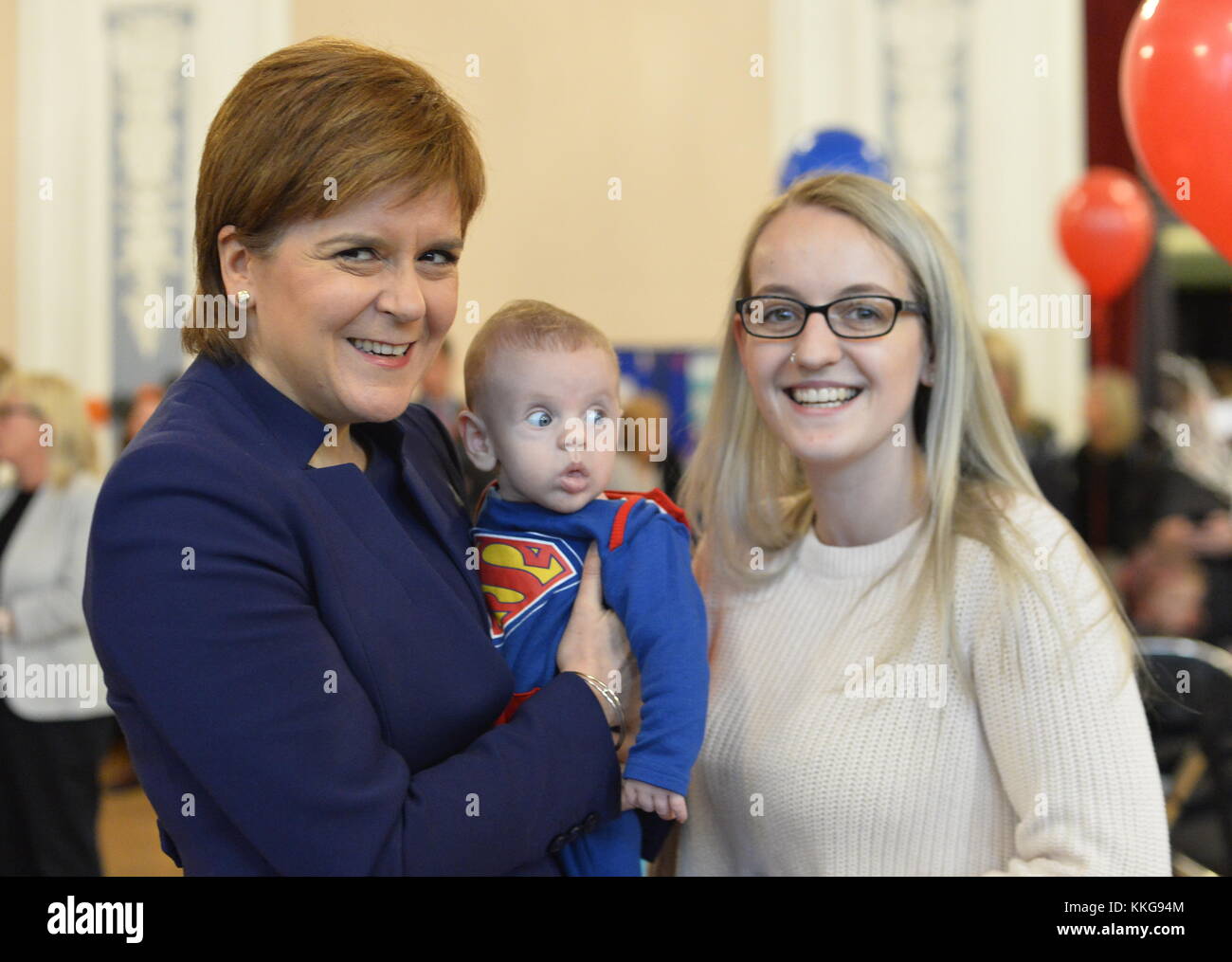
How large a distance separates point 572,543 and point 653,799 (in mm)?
354

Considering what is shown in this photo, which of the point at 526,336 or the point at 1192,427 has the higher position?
the point at 526,336

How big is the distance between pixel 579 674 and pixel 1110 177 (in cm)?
606

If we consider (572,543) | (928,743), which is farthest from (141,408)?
(928,743)

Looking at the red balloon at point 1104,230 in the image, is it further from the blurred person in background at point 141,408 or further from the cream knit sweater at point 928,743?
the cream knit sweater at point 928,743

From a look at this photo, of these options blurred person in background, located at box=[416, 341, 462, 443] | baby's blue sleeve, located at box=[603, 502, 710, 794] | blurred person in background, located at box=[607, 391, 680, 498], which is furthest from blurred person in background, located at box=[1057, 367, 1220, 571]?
baby's blue sleeve, located at box=[603, 502, 710, 794]

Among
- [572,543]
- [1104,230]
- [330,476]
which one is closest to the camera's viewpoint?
[330,476]

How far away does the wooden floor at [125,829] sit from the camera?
489cm

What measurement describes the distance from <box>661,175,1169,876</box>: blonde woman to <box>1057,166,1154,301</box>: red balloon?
484 cm

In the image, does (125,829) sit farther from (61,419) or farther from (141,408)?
(61,419)

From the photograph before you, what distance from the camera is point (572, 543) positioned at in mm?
1769

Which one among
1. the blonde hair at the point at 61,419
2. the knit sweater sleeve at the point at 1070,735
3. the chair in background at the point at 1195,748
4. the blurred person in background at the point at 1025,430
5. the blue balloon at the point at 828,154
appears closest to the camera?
the knit sweater sleeve at the point at 1070,735

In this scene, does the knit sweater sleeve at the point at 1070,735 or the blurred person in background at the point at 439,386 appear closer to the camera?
the knit sweater sleeve at the point at 1070,735

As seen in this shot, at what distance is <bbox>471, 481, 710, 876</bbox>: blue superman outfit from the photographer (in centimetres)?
169

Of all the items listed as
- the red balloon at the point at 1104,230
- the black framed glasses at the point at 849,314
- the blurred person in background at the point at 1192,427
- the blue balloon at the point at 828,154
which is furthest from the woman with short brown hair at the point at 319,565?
the red balloon at the point at 1104,230
